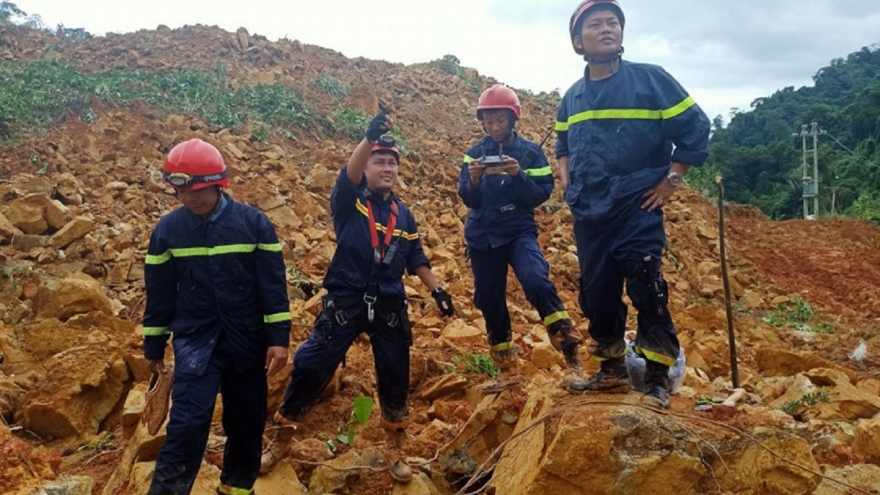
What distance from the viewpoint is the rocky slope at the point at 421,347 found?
3.16 meters

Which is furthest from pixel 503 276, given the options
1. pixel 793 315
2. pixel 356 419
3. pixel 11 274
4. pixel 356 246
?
pixel 793 315

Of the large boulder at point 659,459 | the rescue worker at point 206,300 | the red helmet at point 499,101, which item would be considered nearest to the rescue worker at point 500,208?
the red helmet at point 499,101

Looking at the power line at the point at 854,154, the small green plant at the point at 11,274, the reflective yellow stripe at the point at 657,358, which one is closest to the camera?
the reflective yellow stripe at the point at 657,358

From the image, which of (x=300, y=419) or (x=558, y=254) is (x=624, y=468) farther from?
(x=558, y=254)

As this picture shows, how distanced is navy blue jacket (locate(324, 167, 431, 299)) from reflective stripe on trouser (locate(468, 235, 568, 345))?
655 mm

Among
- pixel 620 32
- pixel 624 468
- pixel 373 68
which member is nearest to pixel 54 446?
pixel 624 468

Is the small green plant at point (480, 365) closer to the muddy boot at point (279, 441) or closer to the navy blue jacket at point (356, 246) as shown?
the navy blue jacket at point (356, 246)

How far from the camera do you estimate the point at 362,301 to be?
3852 millimetres

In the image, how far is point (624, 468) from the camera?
10.2 feet

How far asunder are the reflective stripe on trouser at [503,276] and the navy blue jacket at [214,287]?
4.93 ft

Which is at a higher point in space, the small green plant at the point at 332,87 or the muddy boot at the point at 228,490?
the small green plant at the point at 332,87

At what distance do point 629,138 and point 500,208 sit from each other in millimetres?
1186

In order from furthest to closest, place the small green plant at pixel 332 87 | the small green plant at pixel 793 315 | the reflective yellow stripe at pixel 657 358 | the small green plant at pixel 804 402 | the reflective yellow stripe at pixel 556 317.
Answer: the small green plant at pixel 332 87 → the small green plant at pixel 793 315 → the small green plant at pixel 804 402 → the reflective yellow stripe at pixel 556 317 → the reflective yellow stripe at pixel 657 358

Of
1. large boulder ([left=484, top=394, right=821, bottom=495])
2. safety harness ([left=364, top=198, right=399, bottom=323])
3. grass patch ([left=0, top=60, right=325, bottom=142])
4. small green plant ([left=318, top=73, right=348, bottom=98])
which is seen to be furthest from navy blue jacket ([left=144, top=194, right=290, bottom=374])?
small green plant ([left=318, top=73, right=348, bottom=98])
